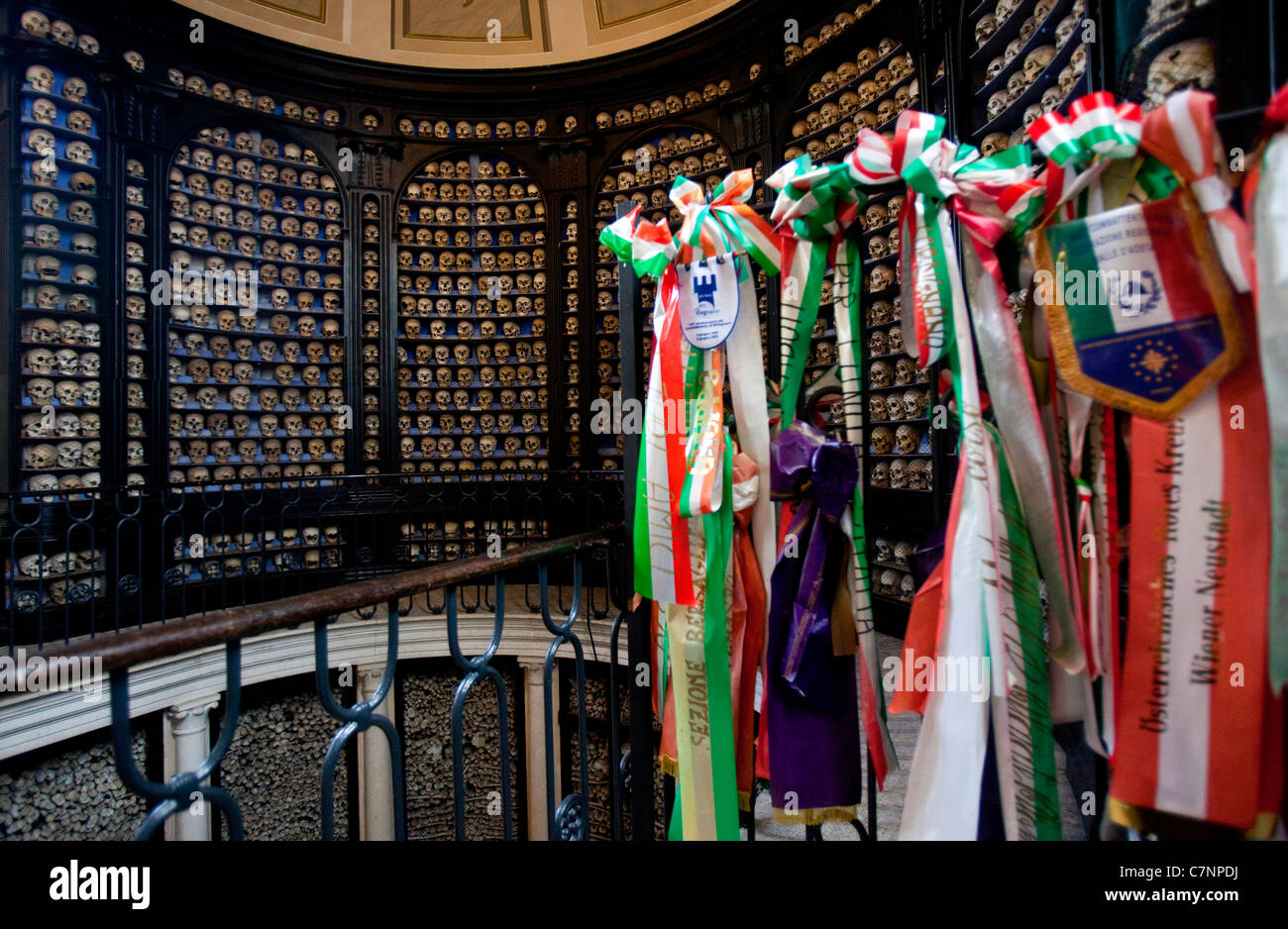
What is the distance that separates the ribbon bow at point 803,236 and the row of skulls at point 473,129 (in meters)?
6.01

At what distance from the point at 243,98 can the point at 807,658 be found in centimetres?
675

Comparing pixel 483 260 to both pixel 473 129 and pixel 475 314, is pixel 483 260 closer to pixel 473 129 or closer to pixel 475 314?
pixel 475 314

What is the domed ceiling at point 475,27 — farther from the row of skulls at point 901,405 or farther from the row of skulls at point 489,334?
the row of skulls at point 901,405

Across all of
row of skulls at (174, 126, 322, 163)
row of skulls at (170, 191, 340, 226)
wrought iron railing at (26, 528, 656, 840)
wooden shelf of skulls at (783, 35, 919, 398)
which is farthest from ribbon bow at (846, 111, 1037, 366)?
row of skulls at (174, 126, 322, 163)

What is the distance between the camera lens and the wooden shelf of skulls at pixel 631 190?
5.74m

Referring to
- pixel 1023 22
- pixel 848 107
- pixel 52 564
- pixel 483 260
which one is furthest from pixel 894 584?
pixel 52 564

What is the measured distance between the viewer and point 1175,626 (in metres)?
0.69

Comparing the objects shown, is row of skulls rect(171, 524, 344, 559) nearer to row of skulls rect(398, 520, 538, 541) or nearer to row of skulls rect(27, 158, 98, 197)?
row of skulls rect(398, 520, 538, 541)

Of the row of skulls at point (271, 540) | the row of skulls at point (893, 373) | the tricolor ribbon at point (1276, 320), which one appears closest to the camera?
the tricolor ribbon at point (1276, 320)

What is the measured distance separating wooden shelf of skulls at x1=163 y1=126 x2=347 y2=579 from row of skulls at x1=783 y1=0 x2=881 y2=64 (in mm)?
4122

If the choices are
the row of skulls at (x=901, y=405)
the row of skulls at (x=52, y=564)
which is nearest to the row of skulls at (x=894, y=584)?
the row of skulls at (x=901, y=405)

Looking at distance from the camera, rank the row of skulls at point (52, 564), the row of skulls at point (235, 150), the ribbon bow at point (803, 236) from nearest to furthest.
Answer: the ribbon bow at point (803, 236) < the row of skulls at point (52, 564) < the row of skulls at point (235, 150)

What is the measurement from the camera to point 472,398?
6.38 m
